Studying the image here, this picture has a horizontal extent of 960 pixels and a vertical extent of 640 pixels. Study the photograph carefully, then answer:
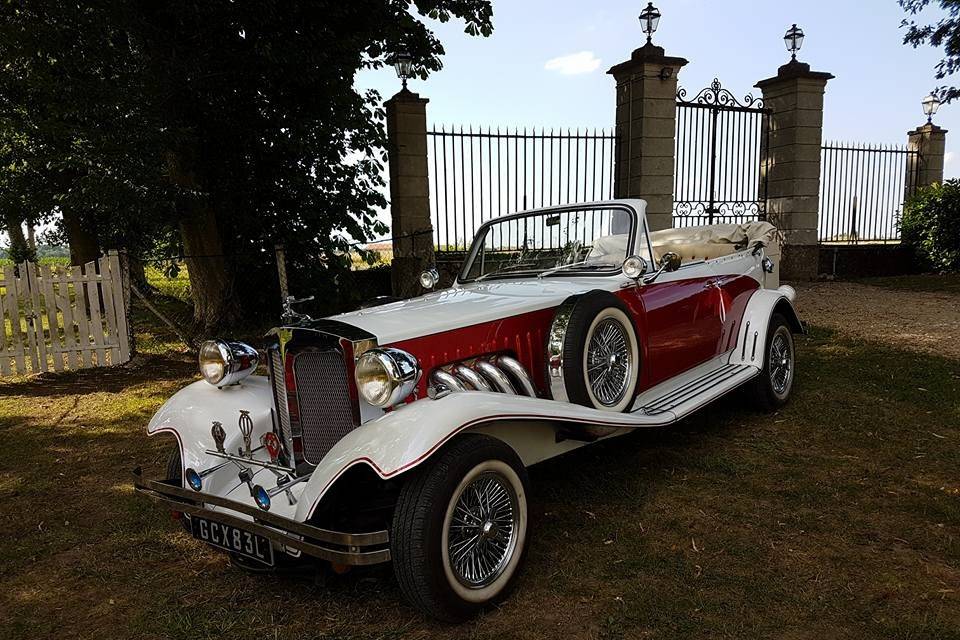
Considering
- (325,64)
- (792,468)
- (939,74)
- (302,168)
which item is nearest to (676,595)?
(792,468)

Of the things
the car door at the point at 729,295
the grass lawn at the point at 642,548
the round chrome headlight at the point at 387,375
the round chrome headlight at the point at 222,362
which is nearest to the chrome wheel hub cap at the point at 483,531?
the grass lawn at the point at 642,548

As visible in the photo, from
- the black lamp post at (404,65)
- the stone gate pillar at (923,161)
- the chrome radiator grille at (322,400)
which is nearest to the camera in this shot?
the chrome radiator grille at (322,400)

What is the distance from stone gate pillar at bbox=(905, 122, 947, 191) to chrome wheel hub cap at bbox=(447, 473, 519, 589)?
15.7 meters

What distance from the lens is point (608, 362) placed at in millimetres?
3482

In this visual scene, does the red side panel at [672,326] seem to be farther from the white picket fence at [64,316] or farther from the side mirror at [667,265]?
the white picket fence at [64,316]

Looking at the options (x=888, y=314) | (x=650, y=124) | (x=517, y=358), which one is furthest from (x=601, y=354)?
(x=650, y=124)

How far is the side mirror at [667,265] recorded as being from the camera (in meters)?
3.95

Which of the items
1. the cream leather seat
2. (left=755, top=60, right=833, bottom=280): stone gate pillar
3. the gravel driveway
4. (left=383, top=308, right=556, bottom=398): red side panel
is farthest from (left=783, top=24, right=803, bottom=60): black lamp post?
(left=383, top=308, right=556, bottom=398): red side panel

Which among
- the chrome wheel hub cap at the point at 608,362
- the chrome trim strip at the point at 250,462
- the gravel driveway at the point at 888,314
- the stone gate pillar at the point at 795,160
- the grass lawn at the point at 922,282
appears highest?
the stone gate pillar at the point at 795,160

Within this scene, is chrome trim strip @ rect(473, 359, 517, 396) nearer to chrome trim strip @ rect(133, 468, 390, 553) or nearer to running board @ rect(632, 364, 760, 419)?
running board @ rect(632, 364, 760, 419)

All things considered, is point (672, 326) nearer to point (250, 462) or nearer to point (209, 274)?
point (250, 462)

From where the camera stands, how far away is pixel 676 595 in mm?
2607

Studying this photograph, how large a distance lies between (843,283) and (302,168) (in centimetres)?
1047

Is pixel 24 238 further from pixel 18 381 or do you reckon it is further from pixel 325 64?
pixel 325 64
